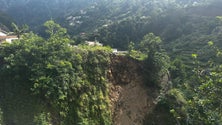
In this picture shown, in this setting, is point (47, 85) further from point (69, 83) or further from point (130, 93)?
point (130, 93)

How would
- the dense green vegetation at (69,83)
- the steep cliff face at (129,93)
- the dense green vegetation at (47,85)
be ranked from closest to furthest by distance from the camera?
the dense green vegetation at (69,83)
the dense green vegetation at (47,85)
the steep cliff face at (129,93)

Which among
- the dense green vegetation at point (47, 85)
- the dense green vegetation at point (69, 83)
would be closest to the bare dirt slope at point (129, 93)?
the dense green vegetation at point (69, 83)

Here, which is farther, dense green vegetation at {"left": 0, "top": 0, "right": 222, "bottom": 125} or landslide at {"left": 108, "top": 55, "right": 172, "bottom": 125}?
landslide at {"left": 108, "top": 55, "right": 172, "bottom": 125}

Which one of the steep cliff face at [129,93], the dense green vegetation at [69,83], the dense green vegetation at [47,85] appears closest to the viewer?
the dense green vegetation at [69,83]

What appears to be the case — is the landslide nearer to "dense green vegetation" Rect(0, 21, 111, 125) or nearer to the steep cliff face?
the steep cliff face

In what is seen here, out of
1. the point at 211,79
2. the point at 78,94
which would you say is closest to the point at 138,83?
the point at 78,94

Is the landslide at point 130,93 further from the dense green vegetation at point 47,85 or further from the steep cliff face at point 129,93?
the dense green vegetation at point 47,85

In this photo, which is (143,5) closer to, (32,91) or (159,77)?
(159,77)

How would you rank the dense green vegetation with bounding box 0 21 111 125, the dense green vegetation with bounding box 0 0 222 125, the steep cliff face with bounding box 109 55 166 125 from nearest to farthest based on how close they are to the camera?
the dense green vegetation with bounding box 0 0 222 125 → the dense green vegetation with bounding box 0 21 111 125 → the steep cliff face with bounding box 109 55 166 125

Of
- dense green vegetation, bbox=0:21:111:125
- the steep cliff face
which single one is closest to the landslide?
the steep cliff face
